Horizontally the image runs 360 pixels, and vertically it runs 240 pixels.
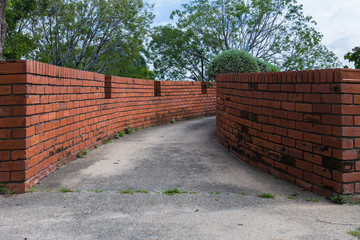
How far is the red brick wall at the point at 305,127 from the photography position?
3.43 m

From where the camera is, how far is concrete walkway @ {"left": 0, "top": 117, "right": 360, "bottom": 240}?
107 inches

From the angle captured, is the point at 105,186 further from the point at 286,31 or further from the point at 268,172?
the point at 286,31

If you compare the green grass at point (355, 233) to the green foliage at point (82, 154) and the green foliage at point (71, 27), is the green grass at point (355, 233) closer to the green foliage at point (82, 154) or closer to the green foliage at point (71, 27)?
the green foliage at point (82, 154)

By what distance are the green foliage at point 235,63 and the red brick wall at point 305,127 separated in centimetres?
435

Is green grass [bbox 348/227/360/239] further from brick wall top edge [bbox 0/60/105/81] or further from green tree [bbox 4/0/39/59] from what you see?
green tree [bbox 4/0/39/59]

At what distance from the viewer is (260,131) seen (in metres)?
4.82

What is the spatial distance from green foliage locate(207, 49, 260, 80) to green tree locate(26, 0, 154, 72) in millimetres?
14836

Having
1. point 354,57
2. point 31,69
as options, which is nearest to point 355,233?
point 31,69

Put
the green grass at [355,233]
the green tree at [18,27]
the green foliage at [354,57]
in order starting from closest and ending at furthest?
the green grass at [355,233] < the green foliage at [354,57] < the green tree at [18,27]

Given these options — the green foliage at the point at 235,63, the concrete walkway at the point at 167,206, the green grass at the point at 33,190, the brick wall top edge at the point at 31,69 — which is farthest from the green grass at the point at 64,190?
the green foliage at the point at 235,63

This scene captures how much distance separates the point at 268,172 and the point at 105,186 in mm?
2285

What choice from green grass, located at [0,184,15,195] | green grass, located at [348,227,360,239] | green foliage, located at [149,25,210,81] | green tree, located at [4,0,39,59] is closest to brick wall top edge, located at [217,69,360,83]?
green grass, located at [348,227,360,239]

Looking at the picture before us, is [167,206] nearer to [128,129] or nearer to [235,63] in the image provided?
[128,129]

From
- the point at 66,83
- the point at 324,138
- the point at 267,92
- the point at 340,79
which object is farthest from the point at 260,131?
the point at 66,83
